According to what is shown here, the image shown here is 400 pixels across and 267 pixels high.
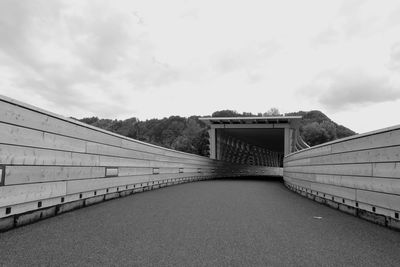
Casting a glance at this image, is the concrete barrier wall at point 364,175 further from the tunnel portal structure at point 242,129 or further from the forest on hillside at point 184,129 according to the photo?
the forest on hillside at point 184,129

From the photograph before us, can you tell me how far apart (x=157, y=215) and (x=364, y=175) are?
4254 millimetres

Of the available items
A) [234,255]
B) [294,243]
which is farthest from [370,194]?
[234,255]

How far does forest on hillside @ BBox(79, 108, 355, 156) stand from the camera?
82625 millimetres

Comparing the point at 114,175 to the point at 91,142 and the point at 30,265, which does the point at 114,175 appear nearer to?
the point at 91,142

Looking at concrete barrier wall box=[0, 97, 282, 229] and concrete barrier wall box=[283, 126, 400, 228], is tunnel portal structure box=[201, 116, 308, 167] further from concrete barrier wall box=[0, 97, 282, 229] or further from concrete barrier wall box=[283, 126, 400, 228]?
concrete barrier wall box=[283, 126, 400, 228]

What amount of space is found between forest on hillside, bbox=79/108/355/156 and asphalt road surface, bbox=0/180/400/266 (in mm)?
79863

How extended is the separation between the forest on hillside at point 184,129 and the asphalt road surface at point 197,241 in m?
79.9

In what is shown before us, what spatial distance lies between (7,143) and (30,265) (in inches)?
89.0

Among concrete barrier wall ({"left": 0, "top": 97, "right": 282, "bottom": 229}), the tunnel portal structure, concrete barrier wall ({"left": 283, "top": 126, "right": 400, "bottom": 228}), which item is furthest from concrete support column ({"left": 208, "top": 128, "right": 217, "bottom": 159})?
concrete barrier wall ({"left": 283, "top": 126, "right": 400, "bottom": 228})

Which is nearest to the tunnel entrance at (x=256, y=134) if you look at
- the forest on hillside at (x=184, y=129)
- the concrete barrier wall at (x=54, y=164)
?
the concrete barrier wall at (x=54, y=164)

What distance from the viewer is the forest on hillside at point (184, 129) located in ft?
271

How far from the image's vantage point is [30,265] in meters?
2.91

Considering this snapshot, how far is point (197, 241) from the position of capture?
3998 mm

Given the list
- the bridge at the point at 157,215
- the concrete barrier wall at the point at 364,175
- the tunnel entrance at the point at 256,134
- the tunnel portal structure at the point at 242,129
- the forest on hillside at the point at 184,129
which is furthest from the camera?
the forest on hillside at the point at 184,129
